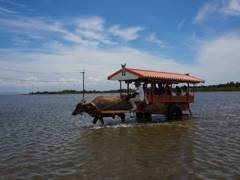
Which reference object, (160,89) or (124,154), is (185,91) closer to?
(160,89)

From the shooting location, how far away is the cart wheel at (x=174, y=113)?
1750 cm

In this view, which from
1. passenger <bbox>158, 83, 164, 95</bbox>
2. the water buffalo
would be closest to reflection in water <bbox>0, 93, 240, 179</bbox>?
the water buffalo

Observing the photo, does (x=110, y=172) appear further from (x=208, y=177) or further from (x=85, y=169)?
(x=208, y=177)

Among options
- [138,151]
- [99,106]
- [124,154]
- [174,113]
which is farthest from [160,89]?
[124,154]

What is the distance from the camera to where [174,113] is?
59.0ft

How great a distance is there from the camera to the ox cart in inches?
596

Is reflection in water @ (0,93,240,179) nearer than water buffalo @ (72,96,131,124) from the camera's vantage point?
Yes

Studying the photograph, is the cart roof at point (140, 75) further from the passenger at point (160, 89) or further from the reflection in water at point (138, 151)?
the reflection in water at point (138, 151)

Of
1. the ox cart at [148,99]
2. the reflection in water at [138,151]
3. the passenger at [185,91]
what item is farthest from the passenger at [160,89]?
the reflection in water at [138,151]

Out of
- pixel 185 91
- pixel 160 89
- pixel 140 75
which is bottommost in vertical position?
pixel 185 91

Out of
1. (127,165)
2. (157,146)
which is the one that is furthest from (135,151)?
(127,165)

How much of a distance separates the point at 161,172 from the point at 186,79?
41.2ft

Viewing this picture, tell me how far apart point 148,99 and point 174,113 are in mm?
2624

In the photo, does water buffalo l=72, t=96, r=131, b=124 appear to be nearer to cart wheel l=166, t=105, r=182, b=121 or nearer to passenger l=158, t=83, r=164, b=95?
passenger l=158, t=83, r=164, b=95
